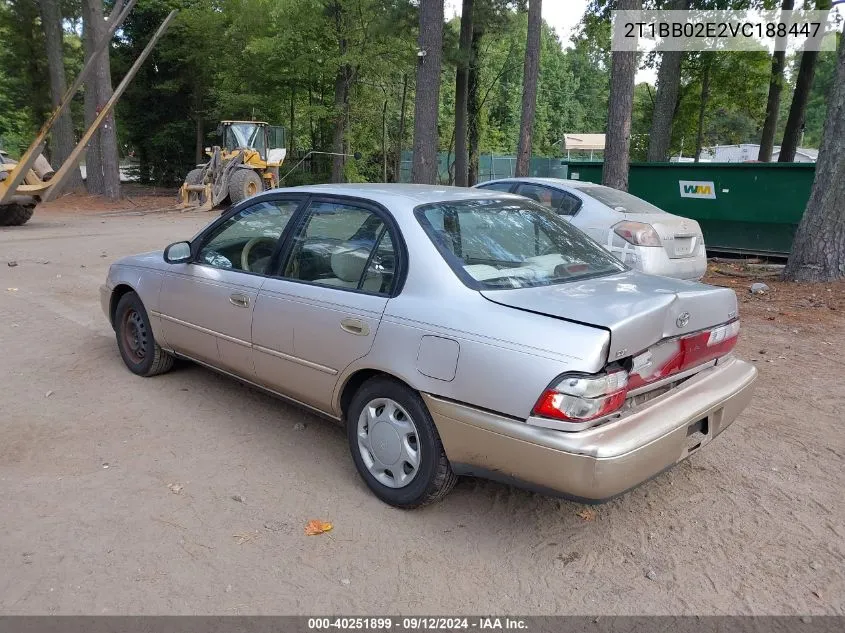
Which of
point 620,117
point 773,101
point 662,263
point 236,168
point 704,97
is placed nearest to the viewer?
point 662,263

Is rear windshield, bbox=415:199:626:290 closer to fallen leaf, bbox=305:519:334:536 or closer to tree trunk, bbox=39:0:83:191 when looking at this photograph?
fallen leaf, bbox=305:519:334:536

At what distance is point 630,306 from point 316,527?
1.80m

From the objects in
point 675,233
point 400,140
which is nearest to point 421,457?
point 675,233

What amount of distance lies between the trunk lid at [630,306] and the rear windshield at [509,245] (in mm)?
151

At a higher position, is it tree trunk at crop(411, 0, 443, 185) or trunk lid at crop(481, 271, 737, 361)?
tree trunk at crop(411, 0, 443, 185)

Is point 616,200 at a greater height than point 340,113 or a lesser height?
lesser

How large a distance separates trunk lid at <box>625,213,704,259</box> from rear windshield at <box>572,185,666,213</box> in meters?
0.22

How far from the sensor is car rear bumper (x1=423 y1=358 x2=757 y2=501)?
2.61m

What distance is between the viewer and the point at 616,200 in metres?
7.81

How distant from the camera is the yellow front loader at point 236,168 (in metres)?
20.2

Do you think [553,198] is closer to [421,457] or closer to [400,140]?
[421,457]

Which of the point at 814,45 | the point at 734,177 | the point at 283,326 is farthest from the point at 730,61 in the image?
the point at 283,326

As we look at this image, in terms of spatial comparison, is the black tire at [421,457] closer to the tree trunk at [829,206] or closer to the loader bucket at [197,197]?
the tree trunk at [829,206]

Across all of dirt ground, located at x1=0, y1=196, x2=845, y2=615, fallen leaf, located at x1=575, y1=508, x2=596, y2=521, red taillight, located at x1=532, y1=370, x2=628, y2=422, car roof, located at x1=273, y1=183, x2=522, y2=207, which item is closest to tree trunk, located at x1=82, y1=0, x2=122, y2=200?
dirt ground, located at x1=0, y1=196, x2=845, y2=615
